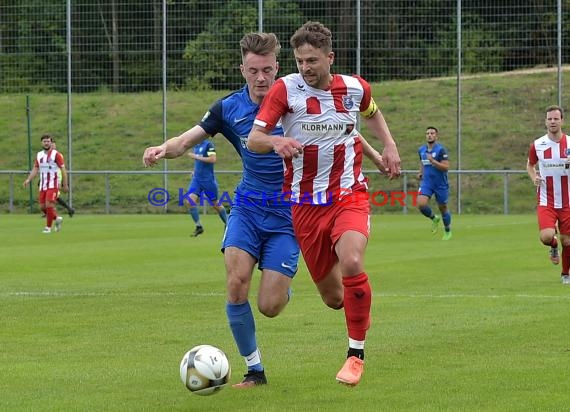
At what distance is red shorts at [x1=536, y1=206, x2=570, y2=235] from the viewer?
14.8 meters

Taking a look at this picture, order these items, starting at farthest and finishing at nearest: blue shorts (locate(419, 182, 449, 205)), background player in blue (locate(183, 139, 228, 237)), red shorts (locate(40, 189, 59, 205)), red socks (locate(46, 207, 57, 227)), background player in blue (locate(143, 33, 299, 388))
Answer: red shorts (locate(40, 189, 59, 205)), red socks (locate(46, 207, 57, 227)), blue shorts (locate(419, 182, 449, 205)), background player in blue (locate(183, 139, 228, 237)), background player in blue (locate(143, 33, 299, 388))

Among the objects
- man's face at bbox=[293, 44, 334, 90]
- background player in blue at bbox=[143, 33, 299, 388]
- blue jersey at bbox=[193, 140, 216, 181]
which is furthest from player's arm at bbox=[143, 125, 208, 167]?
blue jersey at bbox=[193, 140, 216, 181]

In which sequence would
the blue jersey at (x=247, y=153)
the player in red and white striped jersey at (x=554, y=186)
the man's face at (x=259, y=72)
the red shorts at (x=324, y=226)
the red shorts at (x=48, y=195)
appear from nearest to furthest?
the red shorts at (x=324, y=226) → the man's face at (x=259, y=72) → the blue jersey at (x=247, y=153) → the player in red and white striped jersey at (x=554, y=186) → the red shorts at (x=48, y=195)

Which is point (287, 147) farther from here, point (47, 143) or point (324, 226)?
point (47, 143)

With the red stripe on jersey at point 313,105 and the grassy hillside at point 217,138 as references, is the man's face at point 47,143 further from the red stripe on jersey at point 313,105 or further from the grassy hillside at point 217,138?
the red stripe on jersey at point 313,105

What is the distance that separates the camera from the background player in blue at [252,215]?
7.70 metres

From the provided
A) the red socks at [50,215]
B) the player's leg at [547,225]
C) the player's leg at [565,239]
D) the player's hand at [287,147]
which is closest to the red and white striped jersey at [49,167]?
the red socks at [50,215]

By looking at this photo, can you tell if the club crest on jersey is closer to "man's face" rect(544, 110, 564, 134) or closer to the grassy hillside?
"man's face" rect(544, 110, 564, 134)

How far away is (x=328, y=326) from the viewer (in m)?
10.4

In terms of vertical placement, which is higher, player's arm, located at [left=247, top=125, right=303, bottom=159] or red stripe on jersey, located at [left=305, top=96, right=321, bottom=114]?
red stripe on jersey, located at [left=305, top=96, right=321, bottom=114]

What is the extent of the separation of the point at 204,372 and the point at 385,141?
2.12 metres

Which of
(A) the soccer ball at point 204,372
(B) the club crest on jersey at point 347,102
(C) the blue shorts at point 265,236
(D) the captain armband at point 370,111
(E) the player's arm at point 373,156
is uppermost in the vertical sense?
(B) the club crest on jersey at point 347,102

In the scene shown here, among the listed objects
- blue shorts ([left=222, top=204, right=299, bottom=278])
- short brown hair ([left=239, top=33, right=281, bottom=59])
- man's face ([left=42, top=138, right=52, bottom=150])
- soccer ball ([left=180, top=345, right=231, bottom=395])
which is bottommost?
soccer ball ([left=180, top=345, right=231, bottom=395])

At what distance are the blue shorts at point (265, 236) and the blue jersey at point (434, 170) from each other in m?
17.2
